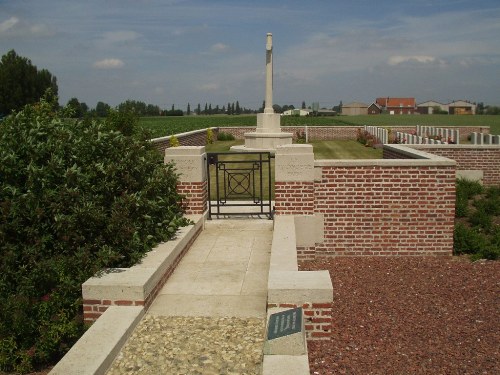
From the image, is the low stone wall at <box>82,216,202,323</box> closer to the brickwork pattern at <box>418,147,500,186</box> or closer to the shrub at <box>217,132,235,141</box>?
the brickwork pattern at <box>418,147,500,186</box>

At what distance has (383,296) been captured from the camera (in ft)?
21.6

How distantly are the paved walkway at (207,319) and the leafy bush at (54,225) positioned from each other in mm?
746

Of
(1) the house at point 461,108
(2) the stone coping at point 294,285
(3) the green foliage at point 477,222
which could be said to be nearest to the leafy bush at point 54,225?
(2) the stone coping at point 294,285

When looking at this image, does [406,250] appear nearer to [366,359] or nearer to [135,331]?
[366,359]

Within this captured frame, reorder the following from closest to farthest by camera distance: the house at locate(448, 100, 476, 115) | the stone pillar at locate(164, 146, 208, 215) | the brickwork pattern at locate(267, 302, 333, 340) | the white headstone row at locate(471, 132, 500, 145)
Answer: the brickwork pattern at locate(267, 302, 333, 340)
the stone pillar at locate(164, 146, 208, 215)
the white headstone row at locate(471, 132, 500, 145)
the house at locate(448, 100, 476, 115)

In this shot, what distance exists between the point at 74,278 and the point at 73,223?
1.94ft

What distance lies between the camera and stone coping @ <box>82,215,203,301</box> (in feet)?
16.5

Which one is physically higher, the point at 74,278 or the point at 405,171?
the point at 405,171

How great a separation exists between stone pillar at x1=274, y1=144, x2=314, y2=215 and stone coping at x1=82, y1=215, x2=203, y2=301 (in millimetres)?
2663

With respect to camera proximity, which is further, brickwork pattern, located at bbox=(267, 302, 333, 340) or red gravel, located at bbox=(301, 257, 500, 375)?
brickwork pattern, located at bbox=(267, 302, 333, 340)

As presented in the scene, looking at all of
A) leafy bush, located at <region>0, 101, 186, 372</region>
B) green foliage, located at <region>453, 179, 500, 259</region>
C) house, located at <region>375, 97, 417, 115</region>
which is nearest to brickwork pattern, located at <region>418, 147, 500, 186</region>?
green foliage, located at <region>453, 179, 500, 259</region>

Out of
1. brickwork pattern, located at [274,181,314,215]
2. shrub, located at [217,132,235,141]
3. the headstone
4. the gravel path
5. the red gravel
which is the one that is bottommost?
the red gravel

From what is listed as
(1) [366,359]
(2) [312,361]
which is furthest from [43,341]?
(1) [366,359]

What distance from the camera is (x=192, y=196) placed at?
8594 mm
